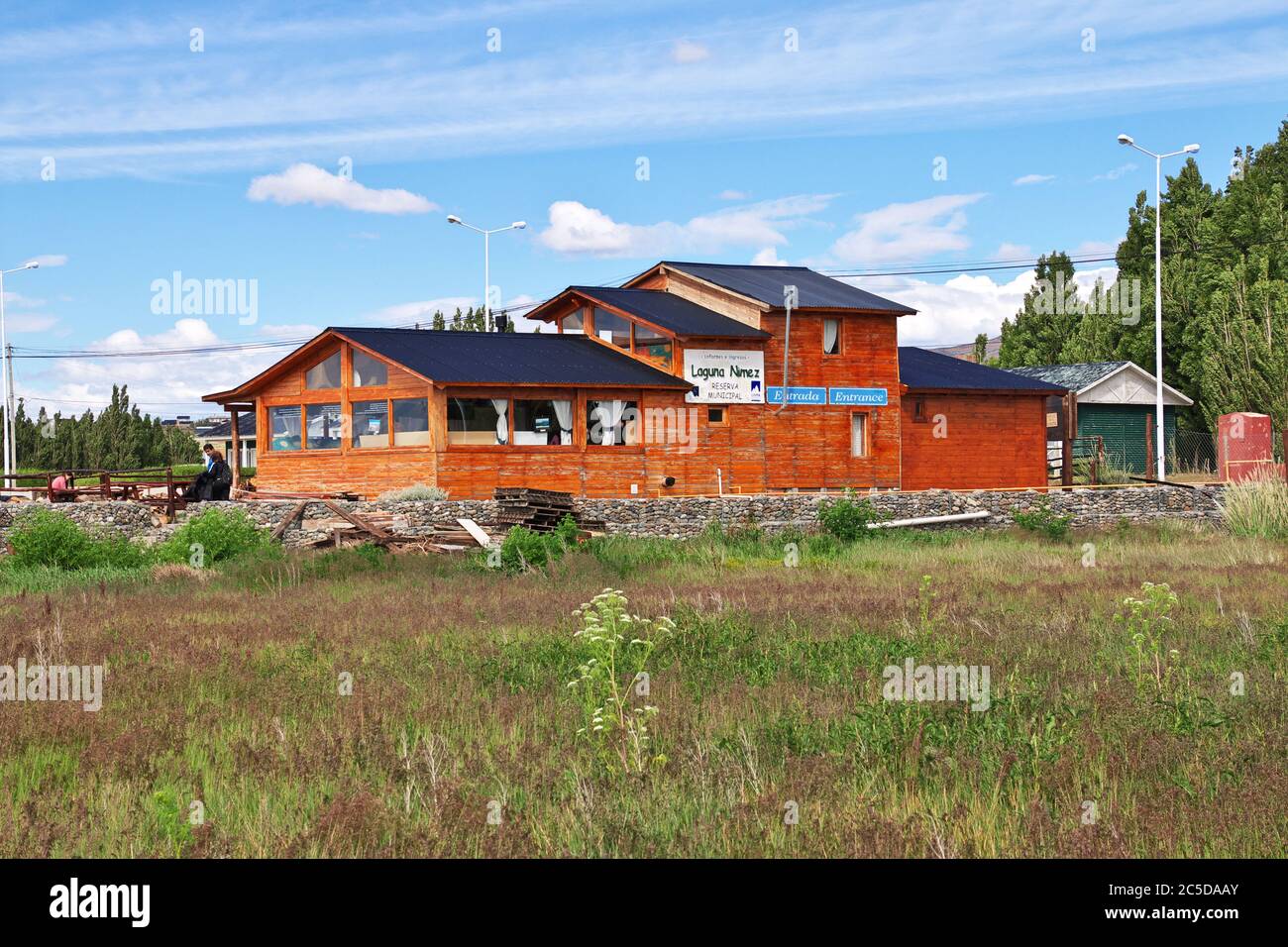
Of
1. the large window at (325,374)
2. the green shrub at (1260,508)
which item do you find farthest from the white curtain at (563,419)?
the green shrub at (1260,508)

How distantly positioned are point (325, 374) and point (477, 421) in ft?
17.3

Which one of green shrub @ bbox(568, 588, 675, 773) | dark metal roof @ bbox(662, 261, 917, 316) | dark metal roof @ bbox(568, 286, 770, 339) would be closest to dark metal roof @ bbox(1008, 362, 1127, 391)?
dark metal roof @ bbox(662, 261, 917, 316)

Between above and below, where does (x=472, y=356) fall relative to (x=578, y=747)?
above

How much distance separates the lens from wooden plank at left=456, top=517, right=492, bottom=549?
2395 cm

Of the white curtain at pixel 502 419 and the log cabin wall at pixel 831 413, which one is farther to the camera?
the log cabin wall at pixel 831 413

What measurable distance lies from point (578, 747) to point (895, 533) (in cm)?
2098

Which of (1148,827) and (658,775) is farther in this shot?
(658,775)

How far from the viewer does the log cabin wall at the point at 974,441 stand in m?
39.4

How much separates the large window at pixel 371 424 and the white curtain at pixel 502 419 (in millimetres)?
2899

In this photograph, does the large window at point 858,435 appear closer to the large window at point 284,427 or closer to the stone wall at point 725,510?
the stone wall at point 725,510

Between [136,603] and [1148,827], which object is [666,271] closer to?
[136,603]

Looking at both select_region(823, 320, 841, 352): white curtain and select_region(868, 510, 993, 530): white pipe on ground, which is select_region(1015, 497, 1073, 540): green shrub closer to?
select_region(868, 510, 993, 530): white pipe on ground
